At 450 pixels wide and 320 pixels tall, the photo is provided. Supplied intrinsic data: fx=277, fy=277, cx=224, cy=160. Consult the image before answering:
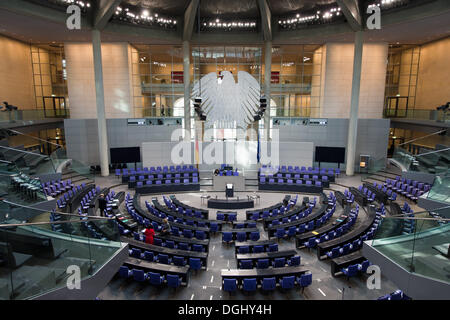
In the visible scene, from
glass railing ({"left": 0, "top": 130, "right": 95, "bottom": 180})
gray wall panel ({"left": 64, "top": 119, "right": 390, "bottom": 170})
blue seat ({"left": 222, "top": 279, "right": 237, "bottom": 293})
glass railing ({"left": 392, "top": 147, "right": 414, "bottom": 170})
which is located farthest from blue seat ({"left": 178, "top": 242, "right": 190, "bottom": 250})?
glass railing ({"left": 392, "top": 147, "right": 414, "bottom": 170})

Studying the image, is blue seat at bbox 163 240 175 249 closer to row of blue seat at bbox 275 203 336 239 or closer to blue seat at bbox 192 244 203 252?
blue seat at bbox 192 244 203 252

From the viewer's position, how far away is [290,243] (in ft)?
39.7

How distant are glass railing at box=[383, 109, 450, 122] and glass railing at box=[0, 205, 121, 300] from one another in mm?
22816

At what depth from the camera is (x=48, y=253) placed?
17.5 feet

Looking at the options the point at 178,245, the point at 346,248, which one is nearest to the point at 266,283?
the point at 346,248

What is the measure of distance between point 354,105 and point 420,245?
59.8 feet

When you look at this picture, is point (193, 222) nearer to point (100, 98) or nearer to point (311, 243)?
point (311, 243)

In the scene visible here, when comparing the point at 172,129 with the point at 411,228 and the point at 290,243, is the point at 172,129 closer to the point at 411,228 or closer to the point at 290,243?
the point at 290,243

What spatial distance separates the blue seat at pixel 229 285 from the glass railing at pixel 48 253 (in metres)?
3.31

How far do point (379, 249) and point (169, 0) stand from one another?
21871 millimetres

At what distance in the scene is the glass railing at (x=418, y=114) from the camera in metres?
19.8

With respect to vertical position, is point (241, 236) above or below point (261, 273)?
below

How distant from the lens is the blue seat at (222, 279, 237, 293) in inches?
319

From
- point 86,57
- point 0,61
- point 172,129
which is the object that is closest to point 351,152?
point 172,129
